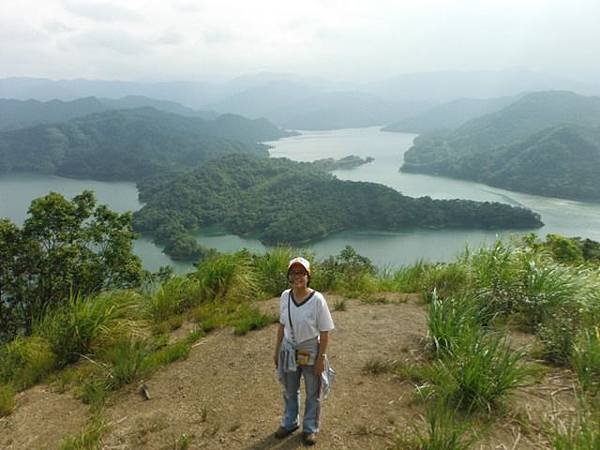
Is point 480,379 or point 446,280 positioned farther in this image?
point 446,280

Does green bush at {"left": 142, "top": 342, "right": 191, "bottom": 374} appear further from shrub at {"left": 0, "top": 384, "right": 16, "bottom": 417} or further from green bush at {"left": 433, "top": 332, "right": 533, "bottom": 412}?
green bush at {"left": 433, "top": 332, "right": 533, "bottom": 412}

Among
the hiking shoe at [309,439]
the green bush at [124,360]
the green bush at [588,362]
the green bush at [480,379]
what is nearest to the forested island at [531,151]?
the green bush at [588,362]

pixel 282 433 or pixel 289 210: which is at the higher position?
pixel 282 433

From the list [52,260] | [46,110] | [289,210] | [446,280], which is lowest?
[289,210]

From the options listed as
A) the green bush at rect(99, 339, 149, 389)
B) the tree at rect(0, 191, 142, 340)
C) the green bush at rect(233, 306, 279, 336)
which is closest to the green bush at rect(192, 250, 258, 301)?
the green bush at rect(233, 306, 279, 336)

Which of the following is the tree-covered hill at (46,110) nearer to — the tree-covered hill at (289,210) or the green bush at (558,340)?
the tree-covered hill at (289,210)

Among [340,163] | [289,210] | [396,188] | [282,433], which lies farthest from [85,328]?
[340,163]

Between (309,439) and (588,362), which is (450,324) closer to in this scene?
(588,362)

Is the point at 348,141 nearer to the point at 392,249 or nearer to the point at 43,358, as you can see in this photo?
the point at 392,249

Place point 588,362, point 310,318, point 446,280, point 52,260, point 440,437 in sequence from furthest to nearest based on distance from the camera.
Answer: point 52,260, point 446,280, point 588,362, point 310,318, point 440,437
